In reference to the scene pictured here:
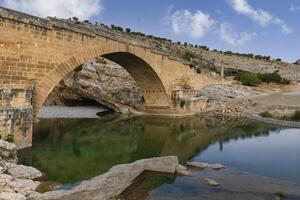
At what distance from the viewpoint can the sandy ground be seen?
27.9 metres

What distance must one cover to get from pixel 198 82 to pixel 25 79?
2166cm

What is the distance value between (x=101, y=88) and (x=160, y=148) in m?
15.0

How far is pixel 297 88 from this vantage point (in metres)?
40.8

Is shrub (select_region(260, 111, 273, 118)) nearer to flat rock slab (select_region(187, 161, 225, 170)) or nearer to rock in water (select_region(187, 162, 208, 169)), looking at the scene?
flat rock slab (select_region(187, 161, 225, 170))

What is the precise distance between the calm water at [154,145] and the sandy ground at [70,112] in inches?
86.4

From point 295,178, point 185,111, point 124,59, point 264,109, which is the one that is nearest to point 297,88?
point 264,109

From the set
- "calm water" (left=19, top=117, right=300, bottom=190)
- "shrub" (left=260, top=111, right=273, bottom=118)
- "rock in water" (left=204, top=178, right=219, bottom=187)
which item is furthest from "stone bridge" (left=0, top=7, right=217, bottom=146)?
"shrub" (left=260, top=111, right=273, bottom=118)

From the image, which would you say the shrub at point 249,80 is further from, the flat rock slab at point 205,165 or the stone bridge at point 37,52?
the flat rock slab at point 205,165

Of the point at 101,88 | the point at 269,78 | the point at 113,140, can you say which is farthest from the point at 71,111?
the point at 269,78

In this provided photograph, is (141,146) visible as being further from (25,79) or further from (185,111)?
(185,111)

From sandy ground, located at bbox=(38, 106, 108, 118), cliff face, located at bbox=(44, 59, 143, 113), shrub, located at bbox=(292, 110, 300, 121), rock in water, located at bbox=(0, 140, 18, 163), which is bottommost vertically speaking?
rock in water, located at bbox=(0, 140, 18, 163)

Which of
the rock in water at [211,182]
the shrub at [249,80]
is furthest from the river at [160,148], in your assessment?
the shrub at [249,80]

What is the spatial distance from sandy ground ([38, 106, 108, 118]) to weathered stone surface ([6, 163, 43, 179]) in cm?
1634

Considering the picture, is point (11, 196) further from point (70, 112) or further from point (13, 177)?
point (70, 112)
